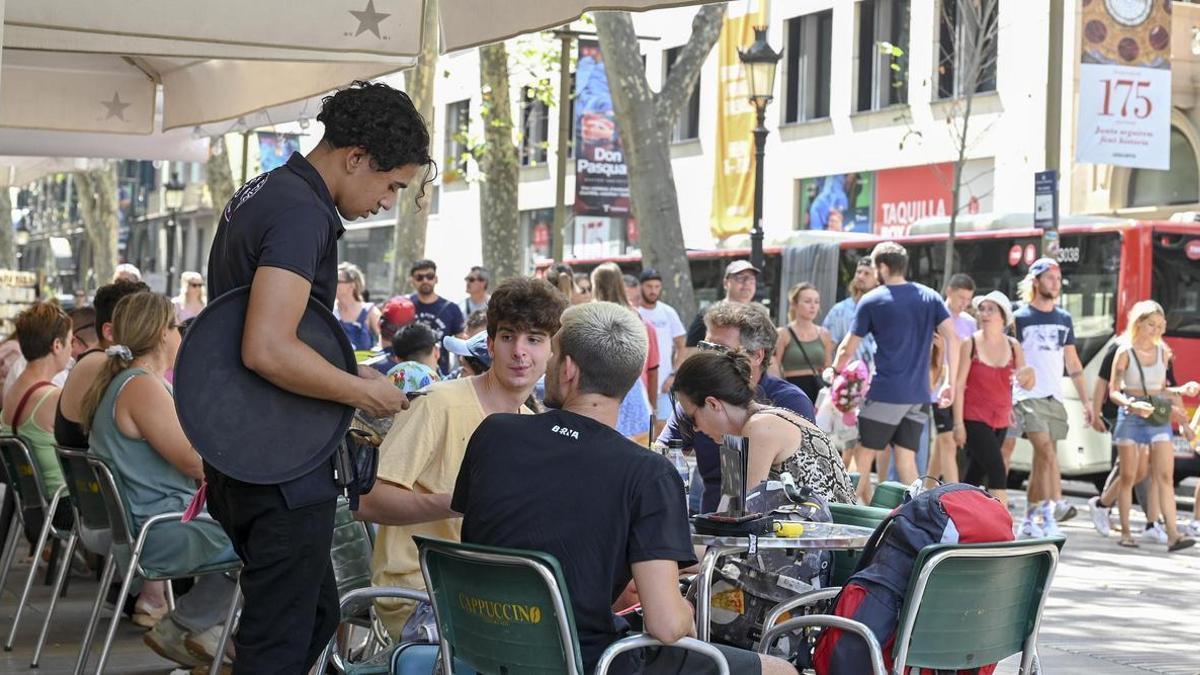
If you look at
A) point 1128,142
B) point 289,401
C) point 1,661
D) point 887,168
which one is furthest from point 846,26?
point 289,401

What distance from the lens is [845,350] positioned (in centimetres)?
1306

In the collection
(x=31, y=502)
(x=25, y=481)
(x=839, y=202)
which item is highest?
(x=839, y=202)

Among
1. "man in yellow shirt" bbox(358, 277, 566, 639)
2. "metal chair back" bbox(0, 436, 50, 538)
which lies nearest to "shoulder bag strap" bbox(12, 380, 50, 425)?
"metal chair back" bbox(0, 436, 50, 538)

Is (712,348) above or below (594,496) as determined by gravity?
above

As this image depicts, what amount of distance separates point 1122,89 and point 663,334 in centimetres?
1005

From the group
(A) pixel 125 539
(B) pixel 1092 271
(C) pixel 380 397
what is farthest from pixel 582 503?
(B) pixel 1092 271

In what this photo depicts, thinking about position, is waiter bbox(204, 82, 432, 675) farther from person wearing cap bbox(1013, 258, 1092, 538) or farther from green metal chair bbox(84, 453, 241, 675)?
person wearing cap bbox(1013, 258, 1092, 538)

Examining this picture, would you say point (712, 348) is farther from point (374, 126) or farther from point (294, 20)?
point (374, 126)

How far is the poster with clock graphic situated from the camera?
845 inches

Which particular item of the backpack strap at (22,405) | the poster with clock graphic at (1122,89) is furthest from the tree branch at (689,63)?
the backpack strap at (22,405)

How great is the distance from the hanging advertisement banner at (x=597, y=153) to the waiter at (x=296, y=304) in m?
22.7

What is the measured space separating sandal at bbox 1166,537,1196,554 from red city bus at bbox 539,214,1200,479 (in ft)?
17.0

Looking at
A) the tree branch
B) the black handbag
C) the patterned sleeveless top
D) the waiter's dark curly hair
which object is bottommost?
the black handbag

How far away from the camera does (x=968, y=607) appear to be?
4758 millimetres
